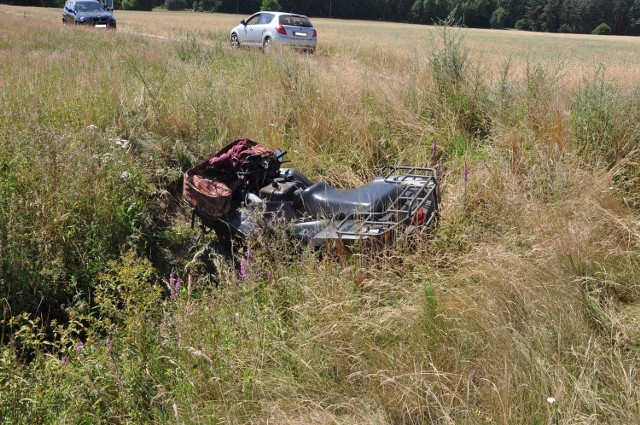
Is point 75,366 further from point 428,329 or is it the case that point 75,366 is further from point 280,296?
point 428,329

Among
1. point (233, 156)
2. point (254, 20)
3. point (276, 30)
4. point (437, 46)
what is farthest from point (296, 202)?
point (254, 20)

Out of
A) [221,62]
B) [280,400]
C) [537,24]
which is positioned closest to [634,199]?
[280,400]

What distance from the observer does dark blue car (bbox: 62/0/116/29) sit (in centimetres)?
2634

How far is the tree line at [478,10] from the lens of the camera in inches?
2936

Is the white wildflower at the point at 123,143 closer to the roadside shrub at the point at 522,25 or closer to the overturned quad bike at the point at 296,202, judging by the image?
the overturned quad bike at the point at 296,202

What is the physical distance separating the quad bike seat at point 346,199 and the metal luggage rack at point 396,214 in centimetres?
5

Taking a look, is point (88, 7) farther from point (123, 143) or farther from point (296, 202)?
point (296, 202)

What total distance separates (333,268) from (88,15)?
26776 millimetres

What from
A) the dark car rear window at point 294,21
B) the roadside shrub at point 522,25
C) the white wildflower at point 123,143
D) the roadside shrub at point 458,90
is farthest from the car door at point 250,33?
the roadside shrub at point 522,25

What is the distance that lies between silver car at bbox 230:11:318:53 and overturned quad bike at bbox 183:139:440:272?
15213 mm

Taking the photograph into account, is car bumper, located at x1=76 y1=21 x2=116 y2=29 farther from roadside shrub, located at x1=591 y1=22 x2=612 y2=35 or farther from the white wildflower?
roadside shrub, located at x1=591 y1=22 x2=612 y2=35

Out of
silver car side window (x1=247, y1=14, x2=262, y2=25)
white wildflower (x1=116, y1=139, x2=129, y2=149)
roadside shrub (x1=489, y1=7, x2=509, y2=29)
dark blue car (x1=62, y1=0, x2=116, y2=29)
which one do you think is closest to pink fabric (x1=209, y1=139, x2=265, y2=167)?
white wildflower (x1=116, y1=139, x2=129, y2=149)

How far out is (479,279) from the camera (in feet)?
A: 12.0

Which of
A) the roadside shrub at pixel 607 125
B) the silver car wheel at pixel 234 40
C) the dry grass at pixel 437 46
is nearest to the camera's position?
the roadside shrub at pixel 607 125
